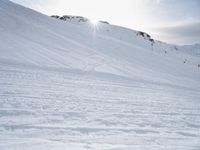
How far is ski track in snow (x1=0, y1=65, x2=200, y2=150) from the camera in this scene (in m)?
4.54

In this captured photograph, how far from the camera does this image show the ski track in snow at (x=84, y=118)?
14.9 feet

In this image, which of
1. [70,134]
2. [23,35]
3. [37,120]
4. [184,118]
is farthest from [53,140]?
[23,35]

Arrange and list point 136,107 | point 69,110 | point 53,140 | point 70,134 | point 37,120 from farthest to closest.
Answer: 1. point 136,107
2. point 69,110
3. point 37,120
4. point 70,134
5. point 53,140

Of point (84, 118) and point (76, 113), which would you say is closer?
point (84, 118)

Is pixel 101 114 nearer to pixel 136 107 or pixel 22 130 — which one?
pixel 136 107

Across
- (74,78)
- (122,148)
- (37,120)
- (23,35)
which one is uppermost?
(23,35)

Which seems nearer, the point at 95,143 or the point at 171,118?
the point at 95,143

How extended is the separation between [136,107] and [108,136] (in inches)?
118

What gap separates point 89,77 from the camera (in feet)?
40.2

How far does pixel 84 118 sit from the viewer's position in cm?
593

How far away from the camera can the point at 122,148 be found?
14.5 ft

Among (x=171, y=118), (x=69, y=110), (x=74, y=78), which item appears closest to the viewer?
(x=69, y=110)

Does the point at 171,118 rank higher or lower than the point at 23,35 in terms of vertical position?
lower

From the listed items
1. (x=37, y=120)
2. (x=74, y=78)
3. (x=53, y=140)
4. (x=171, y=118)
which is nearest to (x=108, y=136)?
(x=53, y=140)
